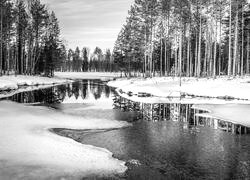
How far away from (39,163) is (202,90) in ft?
70.7

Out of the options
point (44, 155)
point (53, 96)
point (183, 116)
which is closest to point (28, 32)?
point (53, 96)

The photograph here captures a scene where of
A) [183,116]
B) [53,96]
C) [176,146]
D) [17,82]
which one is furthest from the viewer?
[17,82]

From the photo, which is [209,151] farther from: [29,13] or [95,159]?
[29,13]

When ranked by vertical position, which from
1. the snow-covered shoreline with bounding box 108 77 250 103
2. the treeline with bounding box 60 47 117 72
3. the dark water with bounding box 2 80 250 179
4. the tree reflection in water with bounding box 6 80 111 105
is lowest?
the dark water with bounding box 2 80 250 179

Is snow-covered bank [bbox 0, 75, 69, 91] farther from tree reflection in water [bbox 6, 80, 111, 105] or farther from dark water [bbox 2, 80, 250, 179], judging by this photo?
dark water [bbox 2, 80, 250, 179]

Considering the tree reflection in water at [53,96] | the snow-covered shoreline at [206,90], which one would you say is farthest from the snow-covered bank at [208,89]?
the tree reflection in water at [53,96]

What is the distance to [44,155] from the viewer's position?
27.9ft

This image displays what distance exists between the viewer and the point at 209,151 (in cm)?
954

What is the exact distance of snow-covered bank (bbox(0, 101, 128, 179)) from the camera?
23.7 ft

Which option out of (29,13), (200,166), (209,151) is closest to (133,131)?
(209,151)

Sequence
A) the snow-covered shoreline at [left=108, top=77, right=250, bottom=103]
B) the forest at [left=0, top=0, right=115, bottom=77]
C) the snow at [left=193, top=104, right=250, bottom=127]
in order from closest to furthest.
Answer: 1. the snow at [left=193, top=104, right=250, bottom=127]
2. the snow-covered shoreline at [left=108, top=77, right=250, bottom=103]
3. the forest at [left=0, top=0, right=115, bottom=77]

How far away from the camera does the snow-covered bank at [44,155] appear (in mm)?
7223

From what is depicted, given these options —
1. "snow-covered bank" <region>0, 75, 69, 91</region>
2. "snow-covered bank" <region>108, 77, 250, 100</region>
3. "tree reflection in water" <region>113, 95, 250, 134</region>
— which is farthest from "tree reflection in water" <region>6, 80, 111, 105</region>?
"tree reflection in water" <region>113, 95, 250, 134</region>

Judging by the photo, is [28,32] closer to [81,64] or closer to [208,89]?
[208,89]
